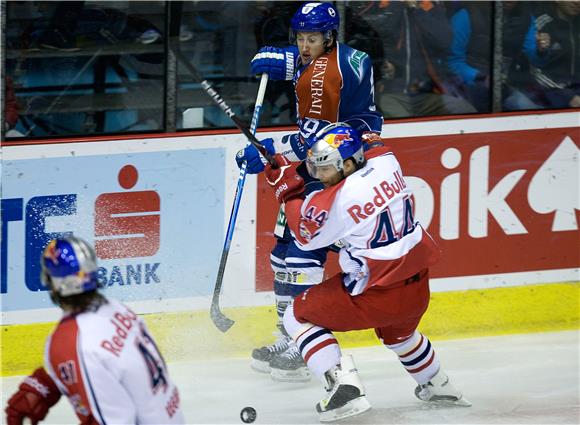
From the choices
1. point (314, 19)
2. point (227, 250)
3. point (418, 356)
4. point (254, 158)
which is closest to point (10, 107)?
point (227, 250)

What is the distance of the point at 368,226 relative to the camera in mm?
4367

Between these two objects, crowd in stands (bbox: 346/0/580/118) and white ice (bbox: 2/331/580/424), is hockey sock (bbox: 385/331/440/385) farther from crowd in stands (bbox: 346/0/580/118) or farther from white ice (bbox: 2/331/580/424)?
crowd in stands (bbox: 346/0/580/118)

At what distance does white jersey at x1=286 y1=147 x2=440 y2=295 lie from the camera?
4355 millimetres

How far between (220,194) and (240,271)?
332mm

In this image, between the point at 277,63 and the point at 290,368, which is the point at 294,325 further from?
the point at 277,63

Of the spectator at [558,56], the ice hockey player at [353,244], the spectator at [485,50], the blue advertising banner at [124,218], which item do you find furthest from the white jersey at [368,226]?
the spectator at [558,56]

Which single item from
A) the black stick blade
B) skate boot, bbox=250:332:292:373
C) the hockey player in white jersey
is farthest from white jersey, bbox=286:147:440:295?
the hockey player in white jersey

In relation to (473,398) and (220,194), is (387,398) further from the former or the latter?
(220,194)

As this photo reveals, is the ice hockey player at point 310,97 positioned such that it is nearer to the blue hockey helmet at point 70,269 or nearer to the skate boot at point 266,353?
the skate boot at point 266,353

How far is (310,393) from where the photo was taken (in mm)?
5152

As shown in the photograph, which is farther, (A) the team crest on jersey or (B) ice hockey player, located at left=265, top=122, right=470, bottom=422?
(A) the team crest on jersey

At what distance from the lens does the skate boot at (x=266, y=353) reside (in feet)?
17.6

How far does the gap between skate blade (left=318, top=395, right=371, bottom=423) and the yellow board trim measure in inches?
36.2

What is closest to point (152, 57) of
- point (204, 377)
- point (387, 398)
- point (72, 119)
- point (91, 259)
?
point (72, 119)
